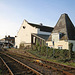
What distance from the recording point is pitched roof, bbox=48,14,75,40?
21.7m

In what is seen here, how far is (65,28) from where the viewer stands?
22859 millimetres

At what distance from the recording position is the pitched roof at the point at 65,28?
71.2 ft

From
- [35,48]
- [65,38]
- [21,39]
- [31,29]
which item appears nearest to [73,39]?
[65,38]

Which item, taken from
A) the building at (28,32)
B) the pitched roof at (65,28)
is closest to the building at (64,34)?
the pitched roof at (65,28)

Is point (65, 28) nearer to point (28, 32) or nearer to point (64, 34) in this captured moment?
point (64, 34)

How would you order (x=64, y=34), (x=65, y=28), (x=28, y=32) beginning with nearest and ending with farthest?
(x=64, y=34)
(x=65, y=28)
(x=28, y=32)

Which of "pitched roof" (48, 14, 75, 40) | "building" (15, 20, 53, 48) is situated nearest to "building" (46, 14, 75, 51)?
"pitched roof" (48, 14, 75, 40)

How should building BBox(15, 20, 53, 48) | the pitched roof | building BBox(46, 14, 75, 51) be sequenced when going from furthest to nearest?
building BBox(15, 20, 53, 48) → the pitched roof → building BBox(46, 14, 75, 51)

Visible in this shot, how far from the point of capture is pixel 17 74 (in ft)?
26.5

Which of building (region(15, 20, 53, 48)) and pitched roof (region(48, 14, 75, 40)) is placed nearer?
pitched roof (region(48, 14, 75, 40))

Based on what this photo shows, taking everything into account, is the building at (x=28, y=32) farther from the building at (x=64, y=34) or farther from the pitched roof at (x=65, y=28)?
the building at (x=64, y=34)

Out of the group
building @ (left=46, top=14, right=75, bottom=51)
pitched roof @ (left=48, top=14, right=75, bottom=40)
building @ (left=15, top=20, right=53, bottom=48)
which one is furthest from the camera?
building @ (left=15, top=20, right=53, bottom=48)

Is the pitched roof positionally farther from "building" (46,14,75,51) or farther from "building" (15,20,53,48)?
"building" (15,20,53,48)

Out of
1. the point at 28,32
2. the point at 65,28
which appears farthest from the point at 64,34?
the point at 28,32
